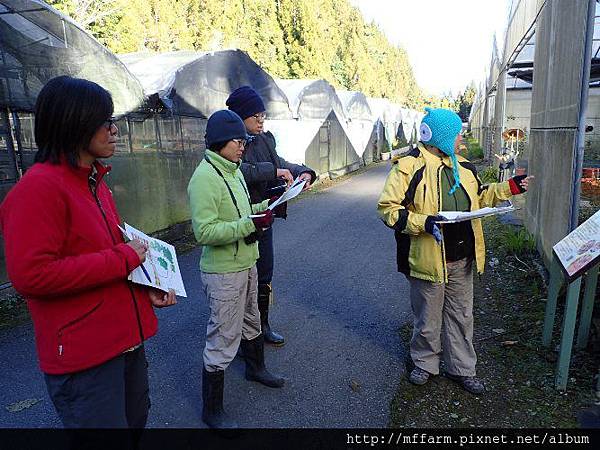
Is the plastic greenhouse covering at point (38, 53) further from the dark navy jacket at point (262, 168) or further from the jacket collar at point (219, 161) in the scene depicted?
the jacket collar at point (219, 161)

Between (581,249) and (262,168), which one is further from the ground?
(262,168)

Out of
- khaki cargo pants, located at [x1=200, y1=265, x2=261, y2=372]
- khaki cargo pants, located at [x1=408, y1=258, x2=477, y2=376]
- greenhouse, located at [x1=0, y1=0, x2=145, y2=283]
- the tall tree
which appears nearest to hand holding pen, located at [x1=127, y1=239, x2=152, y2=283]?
khaki cargo pants, located at [x1=200, y1=265, x2=261, y2=372]

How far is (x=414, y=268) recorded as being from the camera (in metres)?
3.16

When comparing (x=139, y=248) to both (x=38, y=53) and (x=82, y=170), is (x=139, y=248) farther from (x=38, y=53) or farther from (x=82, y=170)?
(x=38, y=53)

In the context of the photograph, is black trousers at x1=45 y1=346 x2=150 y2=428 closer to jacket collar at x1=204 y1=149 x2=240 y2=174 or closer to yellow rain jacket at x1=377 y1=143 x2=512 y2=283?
jacket collar at x1=204 y1=149 x2=240 y2=174

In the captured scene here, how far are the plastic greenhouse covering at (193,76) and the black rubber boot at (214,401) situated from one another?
5394 millimetres

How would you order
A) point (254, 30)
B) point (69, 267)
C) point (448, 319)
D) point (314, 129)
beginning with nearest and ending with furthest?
point (69, 267) < point (448, 319) < point (314, 129) < point (254, 30)

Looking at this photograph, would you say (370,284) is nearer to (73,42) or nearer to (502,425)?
(502,425)

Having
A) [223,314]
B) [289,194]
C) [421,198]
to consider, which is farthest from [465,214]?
[223,314]

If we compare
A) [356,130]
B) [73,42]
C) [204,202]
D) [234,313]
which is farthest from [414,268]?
[356,130]

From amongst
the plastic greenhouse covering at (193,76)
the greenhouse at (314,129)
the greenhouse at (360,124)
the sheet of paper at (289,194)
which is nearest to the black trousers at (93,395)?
the sheet of paper at (289,194)

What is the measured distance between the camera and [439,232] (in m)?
2.86

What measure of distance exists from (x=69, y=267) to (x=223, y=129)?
1392 millimetres

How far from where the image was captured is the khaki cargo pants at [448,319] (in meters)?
3.18
